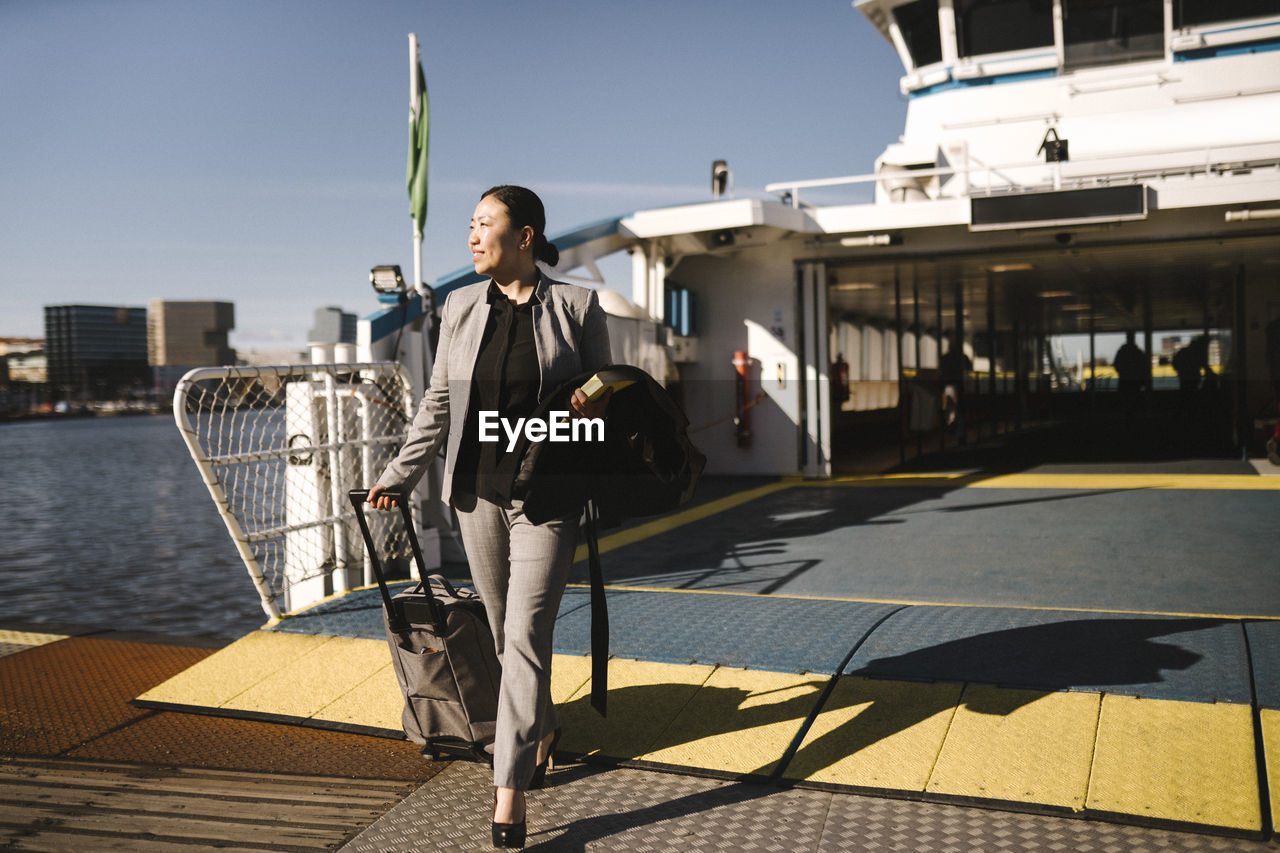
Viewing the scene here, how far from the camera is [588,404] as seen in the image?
101 inches

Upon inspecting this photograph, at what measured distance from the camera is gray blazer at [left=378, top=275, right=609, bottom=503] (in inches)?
107

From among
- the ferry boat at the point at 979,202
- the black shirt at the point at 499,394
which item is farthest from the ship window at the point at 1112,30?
the black shirt at the point at 499,394

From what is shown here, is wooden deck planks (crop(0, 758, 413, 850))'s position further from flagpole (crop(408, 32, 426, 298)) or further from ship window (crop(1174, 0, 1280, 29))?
ship window (crop(1174, 0, 1280, 29))

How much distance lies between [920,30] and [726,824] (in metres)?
13.8

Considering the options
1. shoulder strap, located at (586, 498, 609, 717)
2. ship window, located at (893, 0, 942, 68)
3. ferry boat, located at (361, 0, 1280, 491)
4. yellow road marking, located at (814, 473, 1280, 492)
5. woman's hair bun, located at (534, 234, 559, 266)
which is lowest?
yellow road marking, located at (814, 473, 1280, 492)

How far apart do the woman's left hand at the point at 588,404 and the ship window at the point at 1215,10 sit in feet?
43.6

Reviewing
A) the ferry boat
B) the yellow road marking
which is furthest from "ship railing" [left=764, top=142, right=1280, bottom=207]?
the yellow road marking

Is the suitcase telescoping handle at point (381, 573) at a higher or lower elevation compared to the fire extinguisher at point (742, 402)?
lower

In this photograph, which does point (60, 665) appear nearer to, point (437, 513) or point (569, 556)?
point (437, 513)

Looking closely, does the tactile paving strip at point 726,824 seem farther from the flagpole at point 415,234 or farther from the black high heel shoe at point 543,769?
the flagpole at point 415,234

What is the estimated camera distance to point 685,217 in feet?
36.5

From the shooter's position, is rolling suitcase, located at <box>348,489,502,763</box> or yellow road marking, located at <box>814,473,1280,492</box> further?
yellow road marking, located at <box>814,473,1280,492</box>

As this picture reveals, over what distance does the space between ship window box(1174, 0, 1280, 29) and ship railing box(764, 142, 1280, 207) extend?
221 centimetres

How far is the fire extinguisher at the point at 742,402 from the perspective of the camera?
40.3 ft
